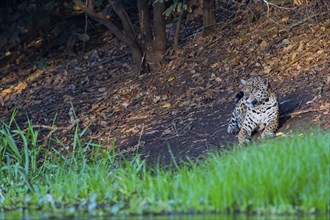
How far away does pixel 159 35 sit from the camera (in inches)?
746

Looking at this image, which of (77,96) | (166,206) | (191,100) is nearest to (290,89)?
(191,100)

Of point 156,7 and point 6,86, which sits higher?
point 156,7

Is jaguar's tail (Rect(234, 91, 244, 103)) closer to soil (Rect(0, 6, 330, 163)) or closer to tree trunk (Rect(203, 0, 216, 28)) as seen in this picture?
soil (Rect(0, 6, 330, 163))

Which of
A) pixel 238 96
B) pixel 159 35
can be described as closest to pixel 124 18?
pixel 159 35

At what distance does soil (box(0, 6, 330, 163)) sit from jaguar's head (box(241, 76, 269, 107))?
1.81ft

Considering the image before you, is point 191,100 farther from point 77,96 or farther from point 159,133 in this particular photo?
point 77,96

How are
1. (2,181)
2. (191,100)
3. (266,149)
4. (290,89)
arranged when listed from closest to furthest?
(266,149)
(2,181)
(290,89)
(191,100)

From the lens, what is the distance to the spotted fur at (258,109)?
47.7 feet

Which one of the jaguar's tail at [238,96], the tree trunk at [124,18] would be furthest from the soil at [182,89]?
the tree trunk at [124,18]

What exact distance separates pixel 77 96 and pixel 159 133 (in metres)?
3.79

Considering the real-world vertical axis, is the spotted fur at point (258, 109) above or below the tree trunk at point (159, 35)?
below

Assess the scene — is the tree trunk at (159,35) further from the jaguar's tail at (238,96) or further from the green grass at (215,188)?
the green grass at (215,188)

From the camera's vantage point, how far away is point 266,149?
1038 cm

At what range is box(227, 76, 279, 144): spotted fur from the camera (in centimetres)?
1455
